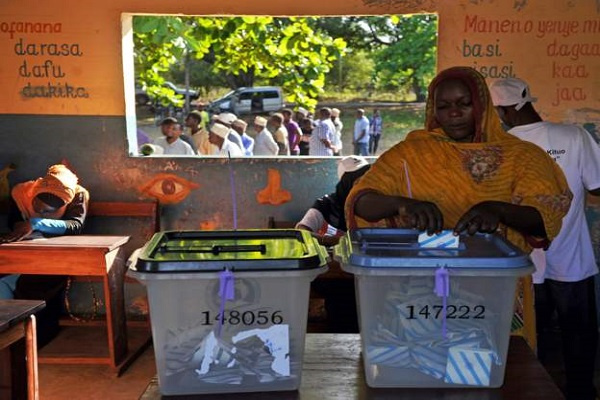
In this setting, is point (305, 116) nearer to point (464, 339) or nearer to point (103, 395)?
point (103, 395)

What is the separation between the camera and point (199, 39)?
6094mm

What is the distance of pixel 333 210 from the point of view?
445 centimetres

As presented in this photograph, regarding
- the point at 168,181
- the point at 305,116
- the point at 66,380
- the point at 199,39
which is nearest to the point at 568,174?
the point at 168,181

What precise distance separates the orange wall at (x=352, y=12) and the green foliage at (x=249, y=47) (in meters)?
0.61

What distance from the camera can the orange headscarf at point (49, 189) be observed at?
173 inches

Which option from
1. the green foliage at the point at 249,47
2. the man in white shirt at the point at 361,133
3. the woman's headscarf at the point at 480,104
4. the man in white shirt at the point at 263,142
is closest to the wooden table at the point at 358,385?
the woman's headscarf at the point at 480,104

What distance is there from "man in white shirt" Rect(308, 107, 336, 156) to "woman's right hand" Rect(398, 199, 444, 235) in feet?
30.6

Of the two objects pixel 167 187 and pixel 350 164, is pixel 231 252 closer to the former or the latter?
pixel 350 164

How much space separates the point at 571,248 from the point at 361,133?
11.4 metres

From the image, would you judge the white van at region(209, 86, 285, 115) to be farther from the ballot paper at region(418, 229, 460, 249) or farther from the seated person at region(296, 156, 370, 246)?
the ballot paper at region(418, 229, 460, 249)

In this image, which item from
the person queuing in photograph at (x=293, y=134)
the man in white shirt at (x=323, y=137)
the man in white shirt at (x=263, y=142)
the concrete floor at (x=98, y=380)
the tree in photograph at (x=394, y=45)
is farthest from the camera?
the tree in photograph at (x=394, y=45)

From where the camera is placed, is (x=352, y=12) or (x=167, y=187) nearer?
(x=352, y=12)

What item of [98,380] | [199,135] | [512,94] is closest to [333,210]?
[512,94]

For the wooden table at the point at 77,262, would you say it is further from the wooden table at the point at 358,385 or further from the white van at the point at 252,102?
the white van at the point at 252,102
